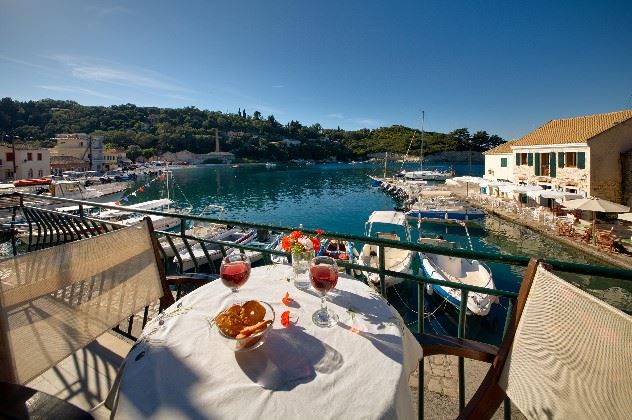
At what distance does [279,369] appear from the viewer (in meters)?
1.12

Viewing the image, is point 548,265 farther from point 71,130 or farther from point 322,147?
point 322,147

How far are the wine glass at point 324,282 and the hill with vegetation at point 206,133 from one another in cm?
8154

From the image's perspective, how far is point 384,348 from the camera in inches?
48.8

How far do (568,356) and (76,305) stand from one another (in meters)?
2.45

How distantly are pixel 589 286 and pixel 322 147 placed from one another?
117486 mm

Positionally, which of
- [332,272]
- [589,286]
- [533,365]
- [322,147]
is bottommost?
[589,286]

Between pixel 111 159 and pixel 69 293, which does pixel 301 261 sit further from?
pixel 111 159

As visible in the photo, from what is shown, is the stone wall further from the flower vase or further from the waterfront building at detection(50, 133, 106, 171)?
the waterfront building at detection(50, 133, 106, 171)

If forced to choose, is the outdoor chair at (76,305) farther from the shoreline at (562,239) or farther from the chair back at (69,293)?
the shoreline at (562,239)

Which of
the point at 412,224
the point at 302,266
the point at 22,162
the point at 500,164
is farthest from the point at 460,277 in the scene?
the point at 22,162

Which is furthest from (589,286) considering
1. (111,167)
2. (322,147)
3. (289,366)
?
(322,147)

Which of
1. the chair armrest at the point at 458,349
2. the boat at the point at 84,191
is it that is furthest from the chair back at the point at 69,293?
the boat at the point at 84,191

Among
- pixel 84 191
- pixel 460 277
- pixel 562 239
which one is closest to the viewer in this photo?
pixel 460 277

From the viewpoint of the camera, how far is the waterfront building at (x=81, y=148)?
6919 cm
